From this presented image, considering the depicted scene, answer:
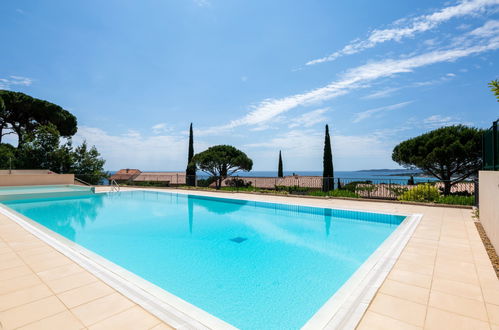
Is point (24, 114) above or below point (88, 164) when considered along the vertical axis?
above

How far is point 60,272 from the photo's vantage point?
3.20m

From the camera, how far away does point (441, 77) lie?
33.8 ft

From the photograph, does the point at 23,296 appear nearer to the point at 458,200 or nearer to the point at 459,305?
the point at 459,305

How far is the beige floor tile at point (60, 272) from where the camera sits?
3.04 metres

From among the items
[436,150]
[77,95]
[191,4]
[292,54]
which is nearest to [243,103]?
[292,54]

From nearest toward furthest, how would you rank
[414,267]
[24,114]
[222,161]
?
[414,267] < [222,161] < [24,114]

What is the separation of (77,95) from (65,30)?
583 centimetres

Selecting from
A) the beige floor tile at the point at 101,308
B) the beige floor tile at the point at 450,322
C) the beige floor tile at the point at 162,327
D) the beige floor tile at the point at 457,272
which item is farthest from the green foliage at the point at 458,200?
the beige floor tile at the point at 101,308

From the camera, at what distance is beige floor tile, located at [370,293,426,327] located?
2199 millimetres

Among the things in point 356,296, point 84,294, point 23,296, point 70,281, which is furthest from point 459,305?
point 23,296

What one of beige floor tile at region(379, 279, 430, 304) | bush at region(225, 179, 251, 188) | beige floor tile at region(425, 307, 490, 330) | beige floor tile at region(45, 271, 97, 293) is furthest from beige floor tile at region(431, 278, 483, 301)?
bush at region(225, 179, 251, 188)

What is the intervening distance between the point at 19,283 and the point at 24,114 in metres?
26.1

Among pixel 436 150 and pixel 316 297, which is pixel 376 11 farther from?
pixel 436 150

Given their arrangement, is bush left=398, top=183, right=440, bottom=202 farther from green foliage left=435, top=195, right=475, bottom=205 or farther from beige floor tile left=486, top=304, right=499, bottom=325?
beige floor tile left=486, top=304, right=499, bottom=325
